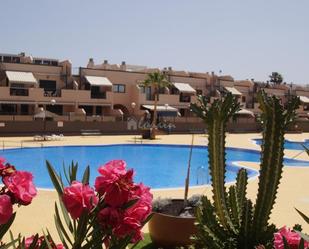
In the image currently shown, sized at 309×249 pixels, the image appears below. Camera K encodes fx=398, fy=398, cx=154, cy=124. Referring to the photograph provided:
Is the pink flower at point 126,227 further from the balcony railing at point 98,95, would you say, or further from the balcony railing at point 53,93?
the balcony railing at point 98,95

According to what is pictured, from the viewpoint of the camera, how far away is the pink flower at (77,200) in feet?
6.48

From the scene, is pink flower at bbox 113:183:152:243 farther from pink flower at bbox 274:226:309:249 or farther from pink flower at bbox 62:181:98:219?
pink flower at bbox 274:226:309:249

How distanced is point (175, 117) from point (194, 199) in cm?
3534

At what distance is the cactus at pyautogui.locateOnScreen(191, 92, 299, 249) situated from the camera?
4598 millimetres

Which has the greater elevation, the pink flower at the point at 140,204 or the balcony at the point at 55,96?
the pink flower at the point at 140,204

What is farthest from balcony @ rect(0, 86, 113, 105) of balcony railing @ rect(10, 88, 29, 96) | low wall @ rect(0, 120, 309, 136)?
low wall @ rect(0, 120, 309, 136)

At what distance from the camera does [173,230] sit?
802 centimetres

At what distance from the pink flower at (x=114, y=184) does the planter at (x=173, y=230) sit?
609 centimetres

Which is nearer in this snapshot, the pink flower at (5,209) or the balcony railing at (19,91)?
the pink flower at (5,209)

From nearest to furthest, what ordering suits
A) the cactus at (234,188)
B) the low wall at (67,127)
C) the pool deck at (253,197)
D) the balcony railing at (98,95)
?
the cactus at (234,188), the pool deck at (253,197), the low wall at (67,127), the balcony railing at (98,95)

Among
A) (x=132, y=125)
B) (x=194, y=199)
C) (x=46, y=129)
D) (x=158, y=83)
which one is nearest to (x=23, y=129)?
(x=46, y=129)

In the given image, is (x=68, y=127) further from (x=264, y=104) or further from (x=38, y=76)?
(x=264, y=104)

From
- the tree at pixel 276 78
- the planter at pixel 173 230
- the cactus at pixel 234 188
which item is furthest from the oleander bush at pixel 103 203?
the tree at pixel 276 78

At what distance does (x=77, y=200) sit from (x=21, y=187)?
1.13 feet
